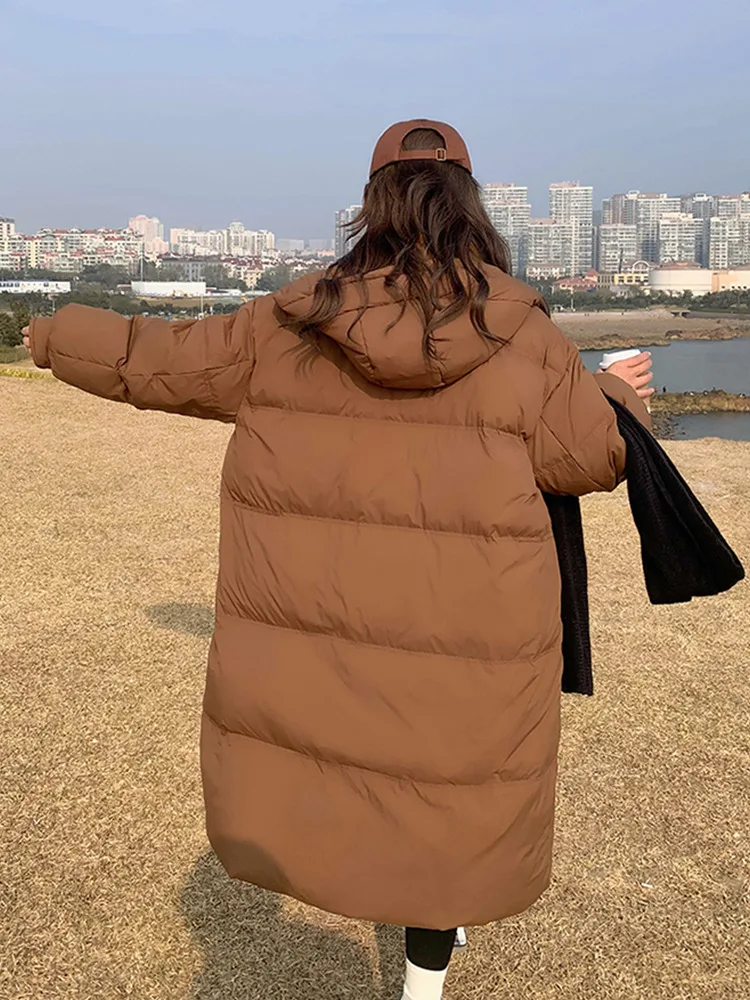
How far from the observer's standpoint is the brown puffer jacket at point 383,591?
1.40 meters

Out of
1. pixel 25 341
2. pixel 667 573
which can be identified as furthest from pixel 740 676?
pixel 25 341

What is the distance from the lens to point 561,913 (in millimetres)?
2361

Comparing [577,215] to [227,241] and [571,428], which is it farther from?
[571,428]

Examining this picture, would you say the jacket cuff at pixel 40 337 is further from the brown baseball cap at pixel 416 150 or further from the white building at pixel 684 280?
the white building at pixel 684 280

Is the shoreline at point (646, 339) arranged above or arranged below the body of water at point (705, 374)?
above

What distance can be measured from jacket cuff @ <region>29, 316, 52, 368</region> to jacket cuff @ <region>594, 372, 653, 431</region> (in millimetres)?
863

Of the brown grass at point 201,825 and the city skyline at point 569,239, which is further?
the city skyline at point 569,239

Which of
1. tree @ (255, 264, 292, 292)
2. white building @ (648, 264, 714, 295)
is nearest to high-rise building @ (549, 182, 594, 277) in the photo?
white building @ (648, 264, 714, 295)

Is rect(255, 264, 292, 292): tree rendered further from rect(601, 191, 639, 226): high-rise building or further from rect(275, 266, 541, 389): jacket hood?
rect(601, 191, 639, 226): high-rise building

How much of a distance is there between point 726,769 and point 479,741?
1973 mm

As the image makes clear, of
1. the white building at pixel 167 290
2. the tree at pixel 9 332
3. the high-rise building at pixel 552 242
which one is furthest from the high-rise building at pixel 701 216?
the tree at pixel 9 332

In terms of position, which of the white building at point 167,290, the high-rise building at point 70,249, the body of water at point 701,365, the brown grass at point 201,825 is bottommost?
the brown grass at point 201,825

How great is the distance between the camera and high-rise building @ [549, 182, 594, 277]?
126625 millimetres

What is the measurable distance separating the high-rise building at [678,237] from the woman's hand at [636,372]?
134 meters
